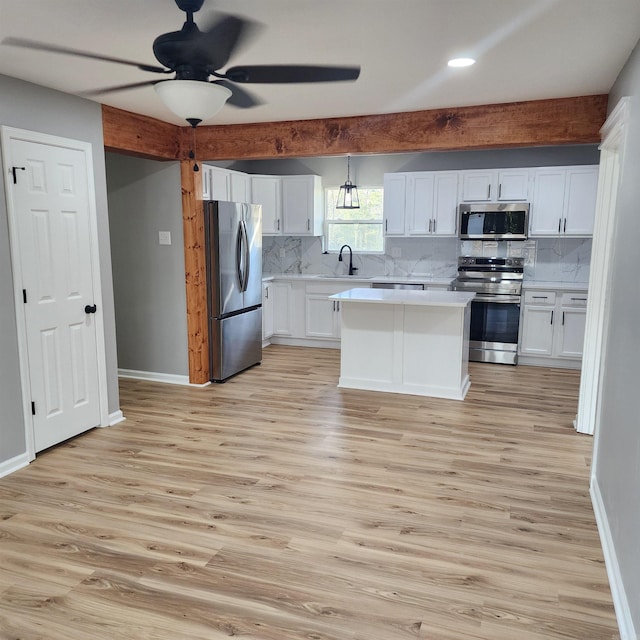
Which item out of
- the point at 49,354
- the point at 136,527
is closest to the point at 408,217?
the point at 49,354

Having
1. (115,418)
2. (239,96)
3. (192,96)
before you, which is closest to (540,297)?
(239,96)

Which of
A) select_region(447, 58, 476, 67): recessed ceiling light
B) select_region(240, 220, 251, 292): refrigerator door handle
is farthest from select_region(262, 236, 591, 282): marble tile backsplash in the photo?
select_region(447, 58, 476, 67): recessed ceiling light

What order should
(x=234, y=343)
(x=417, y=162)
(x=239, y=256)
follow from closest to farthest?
(x=239, y=256) < (x=234, y=343) < (x=417, y=162)

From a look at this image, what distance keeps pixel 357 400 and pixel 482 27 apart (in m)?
3.10

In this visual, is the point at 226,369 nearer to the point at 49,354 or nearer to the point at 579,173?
the point at 49,354

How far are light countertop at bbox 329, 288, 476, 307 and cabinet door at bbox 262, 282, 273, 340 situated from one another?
6.09ft

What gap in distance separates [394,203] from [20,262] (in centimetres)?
433

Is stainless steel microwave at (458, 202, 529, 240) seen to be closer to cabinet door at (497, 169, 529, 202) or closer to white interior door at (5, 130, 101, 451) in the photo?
cabinet door at (497, 169, 529, 202)

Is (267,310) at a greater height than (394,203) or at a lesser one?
lesser

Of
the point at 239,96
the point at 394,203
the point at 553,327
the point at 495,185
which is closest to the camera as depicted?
the point at 239,96

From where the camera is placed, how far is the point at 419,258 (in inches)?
270

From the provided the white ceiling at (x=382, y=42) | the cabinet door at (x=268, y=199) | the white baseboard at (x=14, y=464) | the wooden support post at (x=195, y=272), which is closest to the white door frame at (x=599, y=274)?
the white ceiling at (x=382, y=42)

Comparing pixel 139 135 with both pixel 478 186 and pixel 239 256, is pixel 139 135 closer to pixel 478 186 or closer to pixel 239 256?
pixel 239 256

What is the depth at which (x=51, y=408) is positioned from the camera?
144 inches
